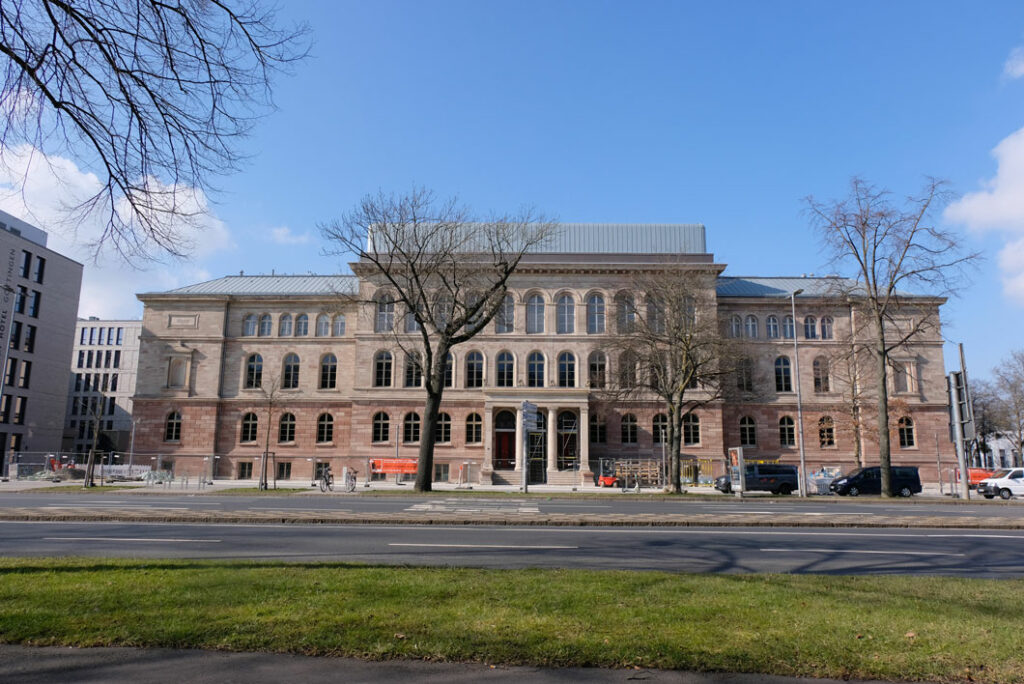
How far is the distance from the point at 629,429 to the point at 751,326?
42.2ft

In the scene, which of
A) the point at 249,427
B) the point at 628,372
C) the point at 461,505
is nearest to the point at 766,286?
the point at 628,372

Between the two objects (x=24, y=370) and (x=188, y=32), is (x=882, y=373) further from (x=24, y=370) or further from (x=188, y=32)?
(x=24, y=370)

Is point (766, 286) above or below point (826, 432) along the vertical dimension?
above

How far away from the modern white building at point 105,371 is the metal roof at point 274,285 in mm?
41750

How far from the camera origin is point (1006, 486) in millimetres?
32906

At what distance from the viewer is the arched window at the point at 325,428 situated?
45906mm

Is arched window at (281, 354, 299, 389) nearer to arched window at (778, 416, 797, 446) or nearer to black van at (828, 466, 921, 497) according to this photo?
arched window at (778, 416, 797, 446)

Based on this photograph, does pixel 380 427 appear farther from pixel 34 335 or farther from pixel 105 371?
pixel 105 371

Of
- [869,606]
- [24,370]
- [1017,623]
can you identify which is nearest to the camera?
[1017,623]

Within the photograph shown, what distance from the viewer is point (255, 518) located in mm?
14344

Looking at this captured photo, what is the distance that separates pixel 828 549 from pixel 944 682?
7.24m

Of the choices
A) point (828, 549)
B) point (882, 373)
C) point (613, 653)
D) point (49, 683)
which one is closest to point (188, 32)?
point (49, 683)

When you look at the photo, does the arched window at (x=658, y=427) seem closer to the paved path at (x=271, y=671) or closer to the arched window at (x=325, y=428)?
the arched window at (x=325, y=428)

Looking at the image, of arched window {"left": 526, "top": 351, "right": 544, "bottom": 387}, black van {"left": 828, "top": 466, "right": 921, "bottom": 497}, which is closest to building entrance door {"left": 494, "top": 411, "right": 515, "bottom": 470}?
arched window {"left": 526, "top": 351, "right": 544, "bottom": 387}
